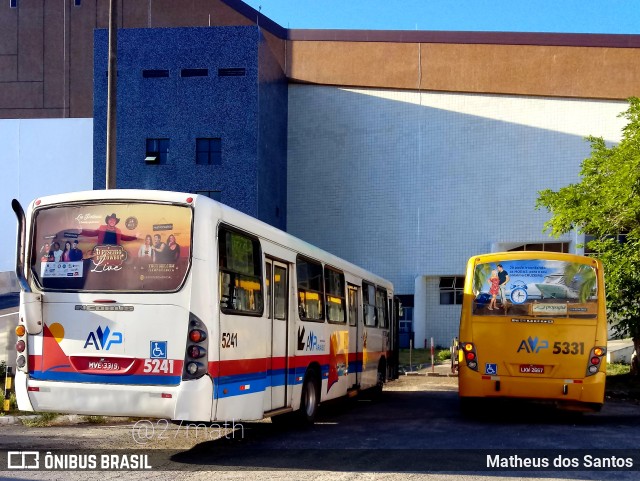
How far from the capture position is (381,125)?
47.1 m

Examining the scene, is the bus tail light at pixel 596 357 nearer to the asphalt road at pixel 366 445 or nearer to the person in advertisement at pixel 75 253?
the asphalt road at pixel 366 445

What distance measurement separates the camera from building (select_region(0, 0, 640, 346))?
1638 inches

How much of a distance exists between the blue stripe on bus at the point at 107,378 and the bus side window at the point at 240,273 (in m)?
1.07

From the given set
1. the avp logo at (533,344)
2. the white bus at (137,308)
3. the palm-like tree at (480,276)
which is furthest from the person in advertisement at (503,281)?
the white bus at (137,308)

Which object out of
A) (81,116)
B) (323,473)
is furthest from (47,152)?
(323,473)

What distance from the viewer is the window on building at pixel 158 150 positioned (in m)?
41.7

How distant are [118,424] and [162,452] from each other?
3.62 metres

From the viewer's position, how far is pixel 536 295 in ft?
46.1

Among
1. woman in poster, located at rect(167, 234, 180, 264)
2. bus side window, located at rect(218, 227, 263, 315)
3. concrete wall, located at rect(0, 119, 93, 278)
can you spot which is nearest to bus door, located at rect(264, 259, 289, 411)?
bus side window, located at rect(218, 227, 263, 315)

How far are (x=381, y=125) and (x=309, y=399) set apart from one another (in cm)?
3544

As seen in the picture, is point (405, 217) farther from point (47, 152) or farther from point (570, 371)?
point (570, 371)

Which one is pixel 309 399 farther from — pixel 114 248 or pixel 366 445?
pixel 114 248

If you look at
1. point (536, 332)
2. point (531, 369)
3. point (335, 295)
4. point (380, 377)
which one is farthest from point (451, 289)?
point (531, 369)

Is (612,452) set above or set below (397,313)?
below
